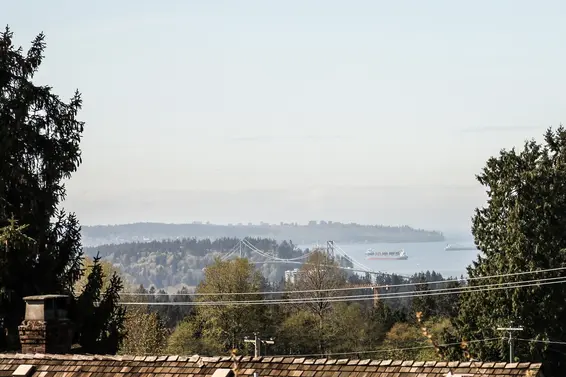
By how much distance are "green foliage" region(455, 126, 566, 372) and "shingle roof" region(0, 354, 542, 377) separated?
32747 mm

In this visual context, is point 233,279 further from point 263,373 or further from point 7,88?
point 263,373

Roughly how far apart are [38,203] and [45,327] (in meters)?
15.0

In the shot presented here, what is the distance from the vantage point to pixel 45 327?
72.4 ft

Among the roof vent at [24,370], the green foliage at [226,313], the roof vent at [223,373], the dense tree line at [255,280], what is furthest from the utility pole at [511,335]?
the green foliage at [226,313]

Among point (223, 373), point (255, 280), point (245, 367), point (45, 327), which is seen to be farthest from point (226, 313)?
point (223, 373)

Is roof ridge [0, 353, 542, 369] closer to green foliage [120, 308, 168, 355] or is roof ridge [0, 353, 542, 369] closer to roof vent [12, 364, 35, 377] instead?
roof vent [12, 364, 35, 377]

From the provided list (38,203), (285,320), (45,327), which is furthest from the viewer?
(285,320)

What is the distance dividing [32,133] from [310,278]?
60.9 meters

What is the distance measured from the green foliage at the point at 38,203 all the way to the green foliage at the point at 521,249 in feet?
66.9

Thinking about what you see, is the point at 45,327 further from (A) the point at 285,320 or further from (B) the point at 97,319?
(A) the point at 285,320

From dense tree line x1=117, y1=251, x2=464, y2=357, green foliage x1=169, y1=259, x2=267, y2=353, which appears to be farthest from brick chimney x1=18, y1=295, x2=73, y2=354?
green foliage x1=169, y1=259, x2=267, y2=353

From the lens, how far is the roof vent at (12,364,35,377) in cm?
1955

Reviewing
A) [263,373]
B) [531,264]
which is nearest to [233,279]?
[531,264]

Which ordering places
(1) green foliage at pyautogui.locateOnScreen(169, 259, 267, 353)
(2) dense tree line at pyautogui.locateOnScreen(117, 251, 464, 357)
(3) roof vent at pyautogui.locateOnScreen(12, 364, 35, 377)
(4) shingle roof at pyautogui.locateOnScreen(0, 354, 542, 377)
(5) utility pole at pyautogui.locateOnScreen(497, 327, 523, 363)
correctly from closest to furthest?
(4) shingle roof at pyautogui.locateOnScreen(0, 354, 542, 377) → (3) roof vent at pyautogui.locateOnScreen(12, 364, 35, 377) → (5) utility pole at pyautogui.locateOnScreen(497, 327, 523, 363) → (1) green foliage at pyautogui.locateOnScreen(169, 259, 267, 353) → (2) dense tree line at pyautogui.locateOnScreen(117, 251, 464, 357)
